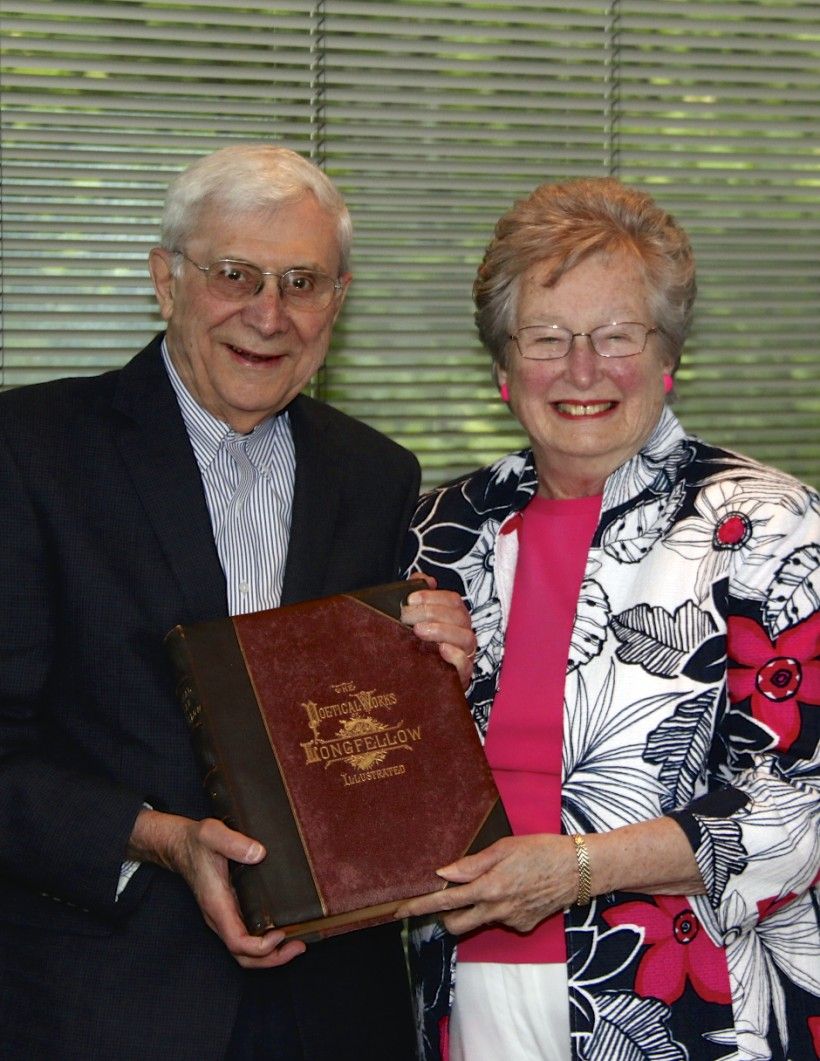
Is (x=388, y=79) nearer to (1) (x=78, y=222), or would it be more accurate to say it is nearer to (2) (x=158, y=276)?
(1) (x=78, y=222)

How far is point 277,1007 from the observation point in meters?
2.03

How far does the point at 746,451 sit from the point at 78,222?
5.52ft

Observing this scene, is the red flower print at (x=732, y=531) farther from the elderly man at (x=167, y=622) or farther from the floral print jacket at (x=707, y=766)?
the elderly man at (x=167, y=622)

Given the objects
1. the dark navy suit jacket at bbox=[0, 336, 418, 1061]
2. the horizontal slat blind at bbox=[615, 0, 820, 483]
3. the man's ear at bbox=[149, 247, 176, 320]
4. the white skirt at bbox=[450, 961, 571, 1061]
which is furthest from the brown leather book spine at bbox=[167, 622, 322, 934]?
the horizontal slat blind at bbox=[615, 0, 820, 483]

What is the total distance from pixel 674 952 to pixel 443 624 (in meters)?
0.56

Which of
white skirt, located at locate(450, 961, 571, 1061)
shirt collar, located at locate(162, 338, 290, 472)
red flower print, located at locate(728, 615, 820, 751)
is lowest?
white skirt, located at locate(450, 961, 571, 1061)

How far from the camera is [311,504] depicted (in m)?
2.21

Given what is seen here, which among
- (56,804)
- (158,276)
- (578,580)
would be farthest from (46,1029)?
(158,276)

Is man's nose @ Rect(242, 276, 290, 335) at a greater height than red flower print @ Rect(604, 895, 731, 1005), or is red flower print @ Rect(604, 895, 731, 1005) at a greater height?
man's nose @ Rect(242, 276, 290, 335)

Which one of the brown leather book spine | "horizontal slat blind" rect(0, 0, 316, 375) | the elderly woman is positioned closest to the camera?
the brown leather book spine

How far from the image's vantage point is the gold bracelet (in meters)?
1.85

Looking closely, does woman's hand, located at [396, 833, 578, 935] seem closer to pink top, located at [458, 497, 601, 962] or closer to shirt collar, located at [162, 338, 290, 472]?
pink top, located at [458, 497, 601, 962]

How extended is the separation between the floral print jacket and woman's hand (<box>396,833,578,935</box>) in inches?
3.5

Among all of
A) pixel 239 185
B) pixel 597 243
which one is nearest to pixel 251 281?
pixel 239 185
